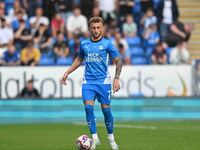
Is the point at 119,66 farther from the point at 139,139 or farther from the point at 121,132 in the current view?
the point at 121,132

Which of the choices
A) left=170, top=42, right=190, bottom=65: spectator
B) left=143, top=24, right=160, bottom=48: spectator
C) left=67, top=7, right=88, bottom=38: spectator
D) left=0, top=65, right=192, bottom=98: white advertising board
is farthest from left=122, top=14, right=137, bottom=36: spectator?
left=0, top=65, right=192, bottom=98: white advertising board

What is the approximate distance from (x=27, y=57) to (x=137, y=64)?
3.71 m

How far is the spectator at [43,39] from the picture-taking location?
24406 millimetres

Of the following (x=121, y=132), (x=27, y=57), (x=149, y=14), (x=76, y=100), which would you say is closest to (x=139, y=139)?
(x=121, y=132)

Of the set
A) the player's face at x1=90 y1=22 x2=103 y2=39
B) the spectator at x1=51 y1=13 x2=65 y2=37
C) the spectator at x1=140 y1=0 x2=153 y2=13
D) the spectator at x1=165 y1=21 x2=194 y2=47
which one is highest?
the player's face at x1=90 y1=22 x2=103 y2=39

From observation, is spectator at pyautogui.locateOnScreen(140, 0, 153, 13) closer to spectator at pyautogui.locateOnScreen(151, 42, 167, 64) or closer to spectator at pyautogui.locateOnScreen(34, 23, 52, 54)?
spectator at pyautogui.locateOnScreen(151, 42, 167, 64)

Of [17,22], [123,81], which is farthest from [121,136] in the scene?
[17,22]

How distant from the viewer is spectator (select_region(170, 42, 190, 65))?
24547mm

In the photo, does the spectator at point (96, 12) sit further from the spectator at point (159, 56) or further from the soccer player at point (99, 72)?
the soccer player at point (99, 72)

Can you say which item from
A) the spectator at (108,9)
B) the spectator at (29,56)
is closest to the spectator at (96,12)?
the spectator at (108,9)

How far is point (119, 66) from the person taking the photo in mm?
12742

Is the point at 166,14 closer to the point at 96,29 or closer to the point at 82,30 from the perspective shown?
the point at 82,30

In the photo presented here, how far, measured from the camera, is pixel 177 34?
85.1ft

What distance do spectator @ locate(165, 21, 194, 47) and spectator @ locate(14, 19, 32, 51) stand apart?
507cm
